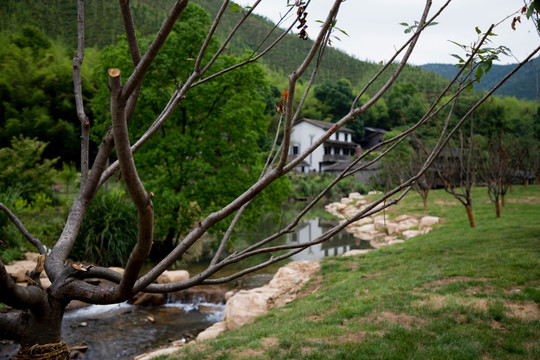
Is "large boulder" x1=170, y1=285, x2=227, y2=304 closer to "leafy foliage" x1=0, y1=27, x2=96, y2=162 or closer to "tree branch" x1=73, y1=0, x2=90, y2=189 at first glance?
"tree branch" x1=73, y1=0, x2=90, y2=189

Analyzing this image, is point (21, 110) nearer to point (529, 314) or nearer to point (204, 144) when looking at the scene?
point (204, 144)

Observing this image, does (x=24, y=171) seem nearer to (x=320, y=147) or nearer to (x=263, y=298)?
(x=263, y=298)

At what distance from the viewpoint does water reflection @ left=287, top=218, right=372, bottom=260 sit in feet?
44.2

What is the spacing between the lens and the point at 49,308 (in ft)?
5.81

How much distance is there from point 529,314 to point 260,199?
6.97m

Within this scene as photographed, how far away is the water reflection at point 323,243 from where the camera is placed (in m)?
13.5

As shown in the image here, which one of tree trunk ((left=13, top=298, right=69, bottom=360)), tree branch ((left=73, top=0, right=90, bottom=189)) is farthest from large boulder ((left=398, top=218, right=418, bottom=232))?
tree trunk ((left=13, top=298, right=69, bottom=360))

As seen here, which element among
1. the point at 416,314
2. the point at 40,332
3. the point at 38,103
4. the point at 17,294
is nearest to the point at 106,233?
the point at 416,314

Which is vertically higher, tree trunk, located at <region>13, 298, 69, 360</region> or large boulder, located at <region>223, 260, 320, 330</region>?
tree trunk, located at <region>13, 298, 69, 360</region>

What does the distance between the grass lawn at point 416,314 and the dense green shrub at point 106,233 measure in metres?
5.82

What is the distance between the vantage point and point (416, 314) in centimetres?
454

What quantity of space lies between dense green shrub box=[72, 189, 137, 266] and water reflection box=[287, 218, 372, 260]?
5.16 metres

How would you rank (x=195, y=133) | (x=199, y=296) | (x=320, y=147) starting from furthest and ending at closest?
(x=320, y=147) < (x=195, y=133) < (x=199, y=296)

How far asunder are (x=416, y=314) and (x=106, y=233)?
28.5 feet
